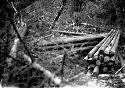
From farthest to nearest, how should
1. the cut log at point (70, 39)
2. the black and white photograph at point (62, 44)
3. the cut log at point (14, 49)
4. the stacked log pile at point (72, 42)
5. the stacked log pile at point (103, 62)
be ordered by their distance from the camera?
the cut log at point (70, 39), the stacked log pile at point (72, 42), the stacked log pile at point (103, 62), the cut log at point (14, 49), the black and white photograph at point (62, 44)

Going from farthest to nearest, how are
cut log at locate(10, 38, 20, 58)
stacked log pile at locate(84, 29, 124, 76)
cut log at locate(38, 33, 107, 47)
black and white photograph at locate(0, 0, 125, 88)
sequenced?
cut log at locate(38, 33, 107, 47)
stacked log pile at locate(84, 29, 124, 76)
cut log at locate(10, 38, 20, 58)
black and white photograph at locate(0, 0, 125, 88)

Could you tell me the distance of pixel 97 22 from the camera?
9883mm

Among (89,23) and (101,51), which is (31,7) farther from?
(101,51)

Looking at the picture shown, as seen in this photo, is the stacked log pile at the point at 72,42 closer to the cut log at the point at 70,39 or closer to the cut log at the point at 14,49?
the cut log at the point at 70,39

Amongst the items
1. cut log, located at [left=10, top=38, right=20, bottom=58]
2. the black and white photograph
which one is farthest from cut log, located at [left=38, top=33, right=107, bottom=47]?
cut log, located at [left=10, top=38, right=20, bottom=58]

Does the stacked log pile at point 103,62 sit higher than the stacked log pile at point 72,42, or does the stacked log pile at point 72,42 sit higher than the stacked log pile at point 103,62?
the stacked log pile at point 72,42

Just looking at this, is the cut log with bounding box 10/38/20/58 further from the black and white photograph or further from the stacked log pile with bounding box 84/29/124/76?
the stacked log pile with bounding box 84/29/124/76

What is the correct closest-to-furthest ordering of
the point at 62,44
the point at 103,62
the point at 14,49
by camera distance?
the point at 14,49, the point at 103,62, the point at 62,44

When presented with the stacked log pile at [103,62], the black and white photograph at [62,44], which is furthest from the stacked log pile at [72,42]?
the stacked log pile at [103,62]

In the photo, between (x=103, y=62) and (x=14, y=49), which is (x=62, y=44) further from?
(x=14, y=49)

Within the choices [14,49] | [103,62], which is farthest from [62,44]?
[14,49]

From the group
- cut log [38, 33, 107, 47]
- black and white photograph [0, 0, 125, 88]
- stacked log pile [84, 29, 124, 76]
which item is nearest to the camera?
black and white photograph [0, 0, 125, 88]

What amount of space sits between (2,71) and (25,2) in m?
5.84

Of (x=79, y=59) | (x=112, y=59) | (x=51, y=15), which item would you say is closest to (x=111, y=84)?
(x=112, y=59)
